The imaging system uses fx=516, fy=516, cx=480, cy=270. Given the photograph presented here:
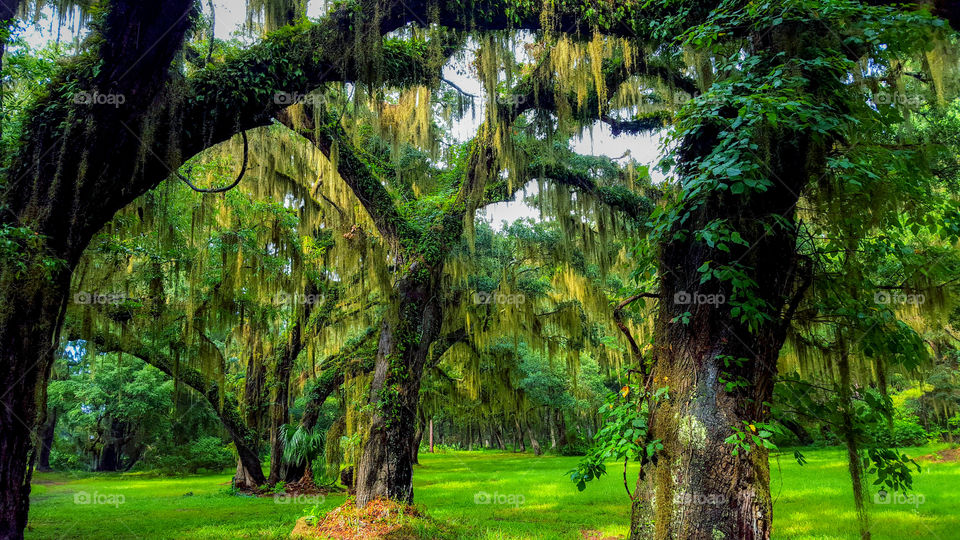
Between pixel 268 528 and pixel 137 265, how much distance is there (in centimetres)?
528

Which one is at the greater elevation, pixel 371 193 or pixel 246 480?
pixel 371 193

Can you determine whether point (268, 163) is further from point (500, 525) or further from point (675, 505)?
point (675, 505)

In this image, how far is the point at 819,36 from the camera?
136 inches

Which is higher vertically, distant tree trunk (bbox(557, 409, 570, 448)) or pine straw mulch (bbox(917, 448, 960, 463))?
pine straw mulch (bbox(917, 448, 960, 463))
